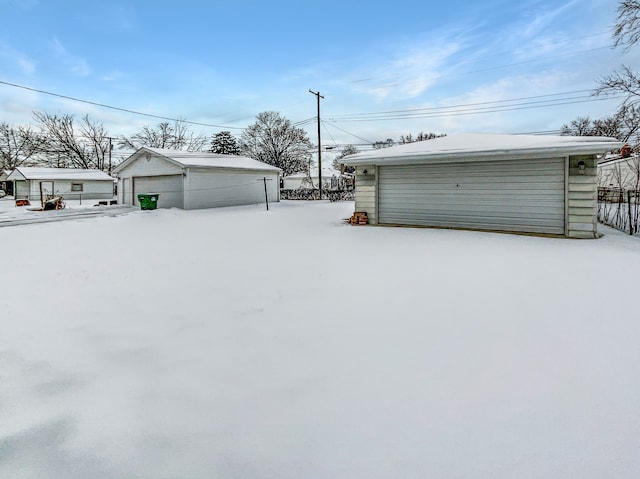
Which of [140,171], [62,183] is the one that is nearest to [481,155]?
[140,171]

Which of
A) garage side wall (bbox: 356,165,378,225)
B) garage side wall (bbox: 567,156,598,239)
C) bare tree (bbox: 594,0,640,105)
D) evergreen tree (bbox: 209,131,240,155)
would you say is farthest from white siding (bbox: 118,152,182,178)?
evergreen tree (bbox: 209,131,240,155)

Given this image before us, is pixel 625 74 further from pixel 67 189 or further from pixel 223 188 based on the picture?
pixel 67 189

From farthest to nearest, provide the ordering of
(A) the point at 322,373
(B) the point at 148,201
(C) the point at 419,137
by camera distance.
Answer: (C) the point at 419,137, (B) the point at 148,201, (A) the point at 322,373

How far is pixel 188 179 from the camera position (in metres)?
16.5

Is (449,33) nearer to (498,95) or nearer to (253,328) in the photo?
(253,328)

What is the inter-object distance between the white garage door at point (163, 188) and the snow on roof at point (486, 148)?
9.88 metres

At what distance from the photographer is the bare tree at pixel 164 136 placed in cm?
3834

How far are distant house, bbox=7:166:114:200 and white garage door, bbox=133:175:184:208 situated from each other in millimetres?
11196

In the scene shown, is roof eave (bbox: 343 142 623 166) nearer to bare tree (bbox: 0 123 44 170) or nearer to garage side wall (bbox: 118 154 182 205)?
garage side wall (bbox: 118 154 182 205)

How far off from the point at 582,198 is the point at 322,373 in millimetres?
8404

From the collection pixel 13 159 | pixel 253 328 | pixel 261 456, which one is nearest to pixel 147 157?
pixel 253 328

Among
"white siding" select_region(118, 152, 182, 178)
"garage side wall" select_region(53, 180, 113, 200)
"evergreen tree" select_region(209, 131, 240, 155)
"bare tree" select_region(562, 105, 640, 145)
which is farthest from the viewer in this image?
"evergreen tree" select_region(209, 131, 240, 155)

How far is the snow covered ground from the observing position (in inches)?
65.2

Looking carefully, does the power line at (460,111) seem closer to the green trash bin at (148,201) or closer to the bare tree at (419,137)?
the bare tree at (419,137)
